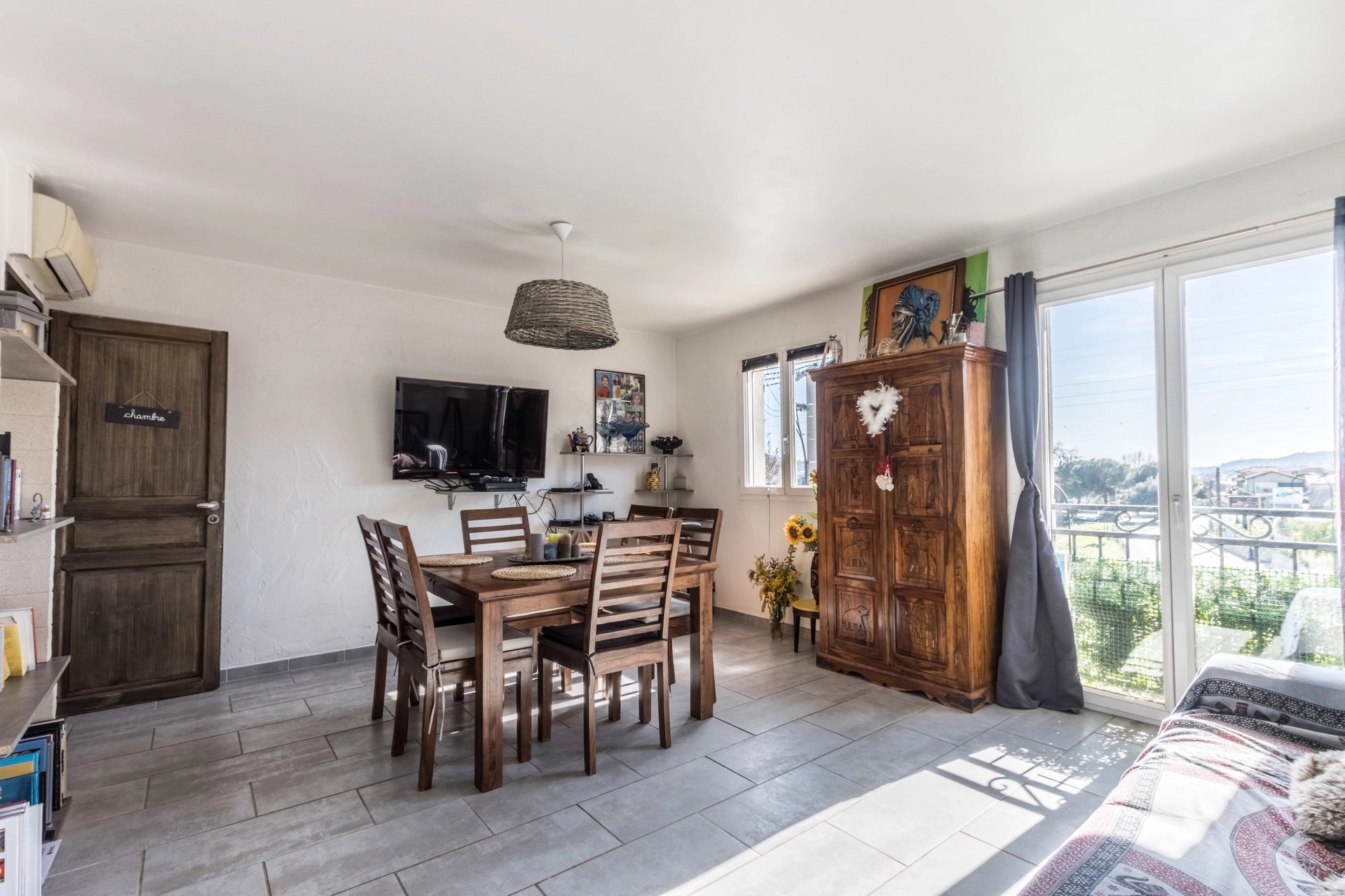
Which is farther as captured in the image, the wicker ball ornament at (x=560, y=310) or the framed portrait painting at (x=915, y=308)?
the framed portrait painting at (x=915, y=308)

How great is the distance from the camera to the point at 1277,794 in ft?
4.81

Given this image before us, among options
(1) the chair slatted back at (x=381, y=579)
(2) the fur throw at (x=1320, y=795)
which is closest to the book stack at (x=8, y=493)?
(1) the chair slatted back at (x=381, y=579)

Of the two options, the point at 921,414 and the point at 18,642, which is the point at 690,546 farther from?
the point at 18,642

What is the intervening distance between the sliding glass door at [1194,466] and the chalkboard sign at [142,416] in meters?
4.85

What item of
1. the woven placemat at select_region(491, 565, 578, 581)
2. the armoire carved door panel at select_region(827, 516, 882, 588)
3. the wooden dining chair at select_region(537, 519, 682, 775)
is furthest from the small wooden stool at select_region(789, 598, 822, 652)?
the woven placemat at select_region(491, 565, 578, 581)

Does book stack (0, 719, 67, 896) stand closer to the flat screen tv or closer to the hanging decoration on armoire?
the flat screen tv

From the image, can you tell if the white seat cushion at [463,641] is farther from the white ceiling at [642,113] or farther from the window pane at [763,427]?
the window pane at [763,427]

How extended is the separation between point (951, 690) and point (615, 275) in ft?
10.2

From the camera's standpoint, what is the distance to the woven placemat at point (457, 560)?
314 centimetres

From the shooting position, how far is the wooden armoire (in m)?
3.35

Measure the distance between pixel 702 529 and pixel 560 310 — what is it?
4.72ft

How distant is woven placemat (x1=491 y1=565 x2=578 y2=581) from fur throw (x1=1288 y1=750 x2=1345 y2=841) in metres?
2.25

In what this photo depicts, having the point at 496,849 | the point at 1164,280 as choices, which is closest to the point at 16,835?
the point at 496,849

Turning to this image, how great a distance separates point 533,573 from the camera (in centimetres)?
279
